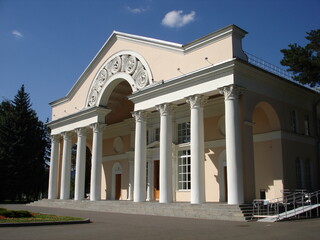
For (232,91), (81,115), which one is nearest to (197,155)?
(232,91)

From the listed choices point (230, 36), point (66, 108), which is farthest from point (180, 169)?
point (66, 108)

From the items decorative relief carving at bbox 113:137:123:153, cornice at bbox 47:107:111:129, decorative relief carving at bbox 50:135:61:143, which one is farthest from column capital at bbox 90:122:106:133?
decorative relief carving at bbox 50:135:61:143

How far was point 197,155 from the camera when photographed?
17.2 meters

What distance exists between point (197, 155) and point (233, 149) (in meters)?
2.02

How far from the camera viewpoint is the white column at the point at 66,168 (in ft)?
90.1

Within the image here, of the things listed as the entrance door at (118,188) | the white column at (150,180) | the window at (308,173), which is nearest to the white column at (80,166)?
the entrance door at (118,188)

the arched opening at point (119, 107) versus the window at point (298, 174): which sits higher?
the arched opening at point (119, 107)

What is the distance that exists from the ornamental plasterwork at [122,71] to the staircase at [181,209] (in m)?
7.10

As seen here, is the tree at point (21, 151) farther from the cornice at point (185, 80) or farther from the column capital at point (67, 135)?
the cornice at point (185, 80)

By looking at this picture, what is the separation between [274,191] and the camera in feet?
61.5

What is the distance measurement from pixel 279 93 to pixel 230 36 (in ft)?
14.8

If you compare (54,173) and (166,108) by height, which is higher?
(166,108)

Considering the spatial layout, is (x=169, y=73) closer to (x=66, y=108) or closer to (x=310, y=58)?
(x=310, y=58)

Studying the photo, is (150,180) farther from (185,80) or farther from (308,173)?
(308,173)
